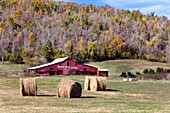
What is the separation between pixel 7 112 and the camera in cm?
1741

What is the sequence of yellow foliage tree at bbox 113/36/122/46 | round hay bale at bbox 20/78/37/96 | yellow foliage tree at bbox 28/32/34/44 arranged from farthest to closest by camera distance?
1. yellow foliage tree at bbox 113/36/122/46
2. yellow foliage tree at bbox 28/32/34/44
3. round hay bale at bbox 20/78/37/96

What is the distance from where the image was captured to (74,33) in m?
152

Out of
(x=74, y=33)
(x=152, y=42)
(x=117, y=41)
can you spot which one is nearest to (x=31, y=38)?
(x=74, y=33)

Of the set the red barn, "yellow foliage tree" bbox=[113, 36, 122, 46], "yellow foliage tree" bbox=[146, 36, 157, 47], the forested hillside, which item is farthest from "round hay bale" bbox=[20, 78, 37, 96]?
"yellow foliage tree" bbox=[146, 36, 157, 47]

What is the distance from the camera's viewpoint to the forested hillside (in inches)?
4990

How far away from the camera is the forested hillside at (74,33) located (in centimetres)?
12675

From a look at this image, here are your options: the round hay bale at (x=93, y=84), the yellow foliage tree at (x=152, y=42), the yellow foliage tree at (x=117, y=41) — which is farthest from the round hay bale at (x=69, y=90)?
the yellow foliage tree at (x=152, y=42)

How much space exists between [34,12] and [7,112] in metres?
156

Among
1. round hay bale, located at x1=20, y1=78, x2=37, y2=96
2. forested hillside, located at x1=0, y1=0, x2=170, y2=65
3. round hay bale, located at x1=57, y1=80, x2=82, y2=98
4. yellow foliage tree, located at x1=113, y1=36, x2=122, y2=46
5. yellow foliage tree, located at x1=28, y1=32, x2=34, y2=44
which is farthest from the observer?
yellow foliage tree, located at x1=113, y1=36, x2=122, y2=46

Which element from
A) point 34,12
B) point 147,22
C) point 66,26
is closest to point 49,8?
point 34,12

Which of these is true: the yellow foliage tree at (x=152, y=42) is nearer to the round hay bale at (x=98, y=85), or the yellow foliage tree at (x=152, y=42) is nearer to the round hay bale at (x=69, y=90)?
the round hay bale at (x=98, y=85)

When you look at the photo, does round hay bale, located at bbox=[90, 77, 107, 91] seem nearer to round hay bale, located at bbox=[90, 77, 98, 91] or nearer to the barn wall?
round hay bale, located at bbox=[90, 77, 98, 91]

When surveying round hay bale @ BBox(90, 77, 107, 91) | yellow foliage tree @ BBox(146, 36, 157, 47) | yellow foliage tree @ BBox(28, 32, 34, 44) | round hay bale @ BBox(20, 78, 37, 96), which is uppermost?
yellow foliage tree @ BBox(28, 32, 34, 44)

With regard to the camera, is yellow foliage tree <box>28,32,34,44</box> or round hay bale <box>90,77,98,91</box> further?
yellow foliage tree <box>28,32,34,44</box>
